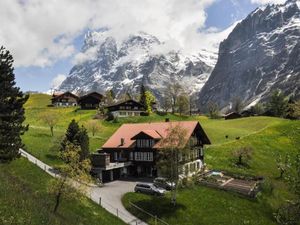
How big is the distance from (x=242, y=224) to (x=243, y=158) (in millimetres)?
34157

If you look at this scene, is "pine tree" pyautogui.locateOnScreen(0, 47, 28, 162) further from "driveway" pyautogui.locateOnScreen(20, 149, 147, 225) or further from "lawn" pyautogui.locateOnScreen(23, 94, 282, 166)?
"lawn" pyautogui.locateOnScreen(23, 94, 282, 166)

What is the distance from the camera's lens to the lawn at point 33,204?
27.7m

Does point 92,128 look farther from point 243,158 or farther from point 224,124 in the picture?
point 224,124

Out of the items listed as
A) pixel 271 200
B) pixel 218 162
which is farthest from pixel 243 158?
pixel 271 200

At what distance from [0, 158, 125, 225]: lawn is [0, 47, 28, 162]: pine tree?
2987 millimetres

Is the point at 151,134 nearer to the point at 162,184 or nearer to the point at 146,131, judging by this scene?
the point at 146,131

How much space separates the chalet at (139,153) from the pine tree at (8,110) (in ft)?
71.0

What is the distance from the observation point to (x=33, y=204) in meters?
33.8

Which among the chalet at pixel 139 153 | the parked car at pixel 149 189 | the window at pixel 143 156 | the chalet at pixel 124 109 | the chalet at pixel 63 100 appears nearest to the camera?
the parked car at pixel 149 189

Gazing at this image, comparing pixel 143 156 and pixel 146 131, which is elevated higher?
pixel 146 131

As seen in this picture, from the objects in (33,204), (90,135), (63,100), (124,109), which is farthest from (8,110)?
(63,100)

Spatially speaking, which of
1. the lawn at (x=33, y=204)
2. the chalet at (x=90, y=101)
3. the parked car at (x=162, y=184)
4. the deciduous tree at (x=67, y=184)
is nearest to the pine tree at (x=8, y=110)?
the lawn at (x=33, y=204)

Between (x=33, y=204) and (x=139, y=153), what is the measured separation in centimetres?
4266

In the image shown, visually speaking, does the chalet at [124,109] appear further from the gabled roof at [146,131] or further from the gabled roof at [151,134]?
the gabled roof at [151,134]
